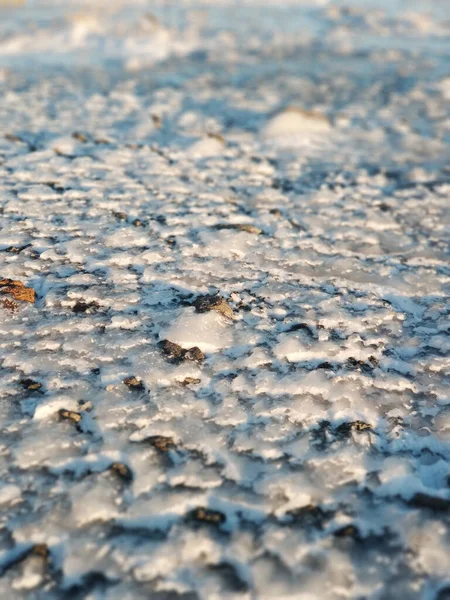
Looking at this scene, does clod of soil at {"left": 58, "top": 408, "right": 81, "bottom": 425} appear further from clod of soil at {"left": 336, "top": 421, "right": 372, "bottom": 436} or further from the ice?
clod of soil at {"left": 336, "top": 421, "right": 372, "bottom": 436}

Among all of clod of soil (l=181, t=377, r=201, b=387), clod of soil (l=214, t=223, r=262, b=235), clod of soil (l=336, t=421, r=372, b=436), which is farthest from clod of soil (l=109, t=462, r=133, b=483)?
clod of soil (l=214, t=223, r=262, b=235)

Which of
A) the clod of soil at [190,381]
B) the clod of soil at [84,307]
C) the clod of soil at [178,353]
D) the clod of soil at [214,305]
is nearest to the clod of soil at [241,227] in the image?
the clod of soil at [214,305]

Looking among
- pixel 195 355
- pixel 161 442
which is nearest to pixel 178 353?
pixel 195 355

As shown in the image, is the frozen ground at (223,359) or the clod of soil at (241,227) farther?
the clod of soil at (241,227)

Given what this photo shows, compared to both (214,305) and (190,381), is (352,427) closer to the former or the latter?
(190,381)

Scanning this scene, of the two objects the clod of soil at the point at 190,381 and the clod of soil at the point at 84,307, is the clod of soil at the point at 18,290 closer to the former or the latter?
the clod of soil at the point at 84,307

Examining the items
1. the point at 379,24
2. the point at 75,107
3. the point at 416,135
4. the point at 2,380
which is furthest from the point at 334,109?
the point at 379,24

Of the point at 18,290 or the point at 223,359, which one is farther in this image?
the point at 18,290

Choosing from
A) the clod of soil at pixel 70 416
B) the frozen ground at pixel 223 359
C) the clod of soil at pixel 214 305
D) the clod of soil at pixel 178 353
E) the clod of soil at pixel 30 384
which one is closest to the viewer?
the frozen ground at pixel 223 359
